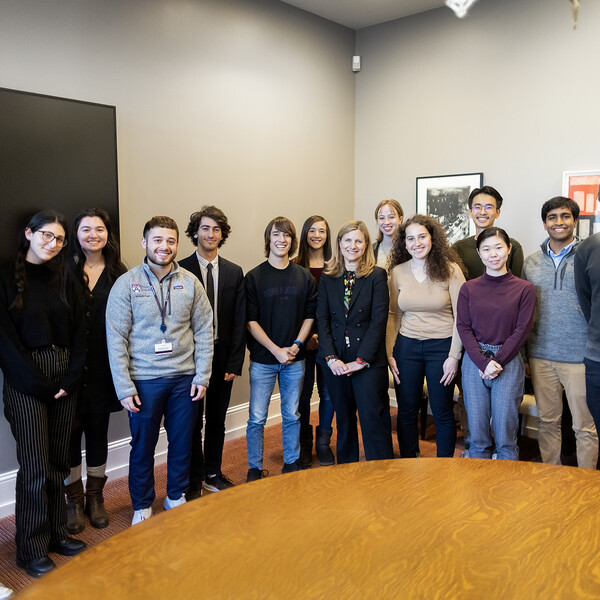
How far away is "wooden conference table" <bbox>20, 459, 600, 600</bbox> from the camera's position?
1.02 meters

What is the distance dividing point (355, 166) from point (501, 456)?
10.00ft

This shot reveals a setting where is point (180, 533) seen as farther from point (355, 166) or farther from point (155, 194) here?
point (355, 166)

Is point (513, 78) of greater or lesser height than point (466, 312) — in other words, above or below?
above

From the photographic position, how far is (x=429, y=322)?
10.2 ft

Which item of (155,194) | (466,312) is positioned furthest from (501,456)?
(155,194)

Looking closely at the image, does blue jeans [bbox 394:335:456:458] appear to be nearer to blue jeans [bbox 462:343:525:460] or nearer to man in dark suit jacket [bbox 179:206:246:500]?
blue jeans [bbox 462:343:525:460]

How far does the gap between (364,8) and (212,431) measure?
3.56 meters

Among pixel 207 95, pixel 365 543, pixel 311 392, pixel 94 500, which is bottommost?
pixel 94 500

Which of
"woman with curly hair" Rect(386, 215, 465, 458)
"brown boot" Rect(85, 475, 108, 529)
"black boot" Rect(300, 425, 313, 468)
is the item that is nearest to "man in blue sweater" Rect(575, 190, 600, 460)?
"woman with curly hair" Rect(386, 215, 465, 458)

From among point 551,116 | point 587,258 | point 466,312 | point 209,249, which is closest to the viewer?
point 587,258

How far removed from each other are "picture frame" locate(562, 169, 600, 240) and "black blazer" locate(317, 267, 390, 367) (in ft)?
5.50

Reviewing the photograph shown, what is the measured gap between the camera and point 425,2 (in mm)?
4398

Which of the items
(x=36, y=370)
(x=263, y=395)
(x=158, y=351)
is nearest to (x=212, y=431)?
(x=263, y=395)

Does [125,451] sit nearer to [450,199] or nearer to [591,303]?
[591,303]
